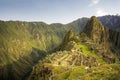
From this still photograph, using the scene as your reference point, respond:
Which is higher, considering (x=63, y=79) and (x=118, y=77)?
(x=118, y=77)

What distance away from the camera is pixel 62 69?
591ft

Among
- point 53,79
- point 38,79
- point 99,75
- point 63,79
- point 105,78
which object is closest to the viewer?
point 105,78

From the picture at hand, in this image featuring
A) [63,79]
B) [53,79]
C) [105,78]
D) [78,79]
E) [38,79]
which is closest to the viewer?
[105,78]

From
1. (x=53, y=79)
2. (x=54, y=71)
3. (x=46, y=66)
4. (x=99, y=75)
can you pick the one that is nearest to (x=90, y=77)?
(x=99, y=75)

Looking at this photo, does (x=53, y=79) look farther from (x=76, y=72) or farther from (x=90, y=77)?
(x=90, y=77)

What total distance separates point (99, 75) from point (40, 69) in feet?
287

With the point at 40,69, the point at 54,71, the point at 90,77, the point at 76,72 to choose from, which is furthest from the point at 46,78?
the point at 90,77

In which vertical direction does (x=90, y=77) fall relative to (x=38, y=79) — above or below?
above

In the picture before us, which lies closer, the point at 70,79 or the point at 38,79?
the point at 70,79

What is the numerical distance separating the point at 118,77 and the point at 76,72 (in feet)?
160

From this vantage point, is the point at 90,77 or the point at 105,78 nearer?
the point at 105,78

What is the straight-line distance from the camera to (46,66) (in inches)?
7687

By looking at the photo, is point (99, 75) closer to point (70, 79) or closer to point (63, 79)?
point (70, 79)

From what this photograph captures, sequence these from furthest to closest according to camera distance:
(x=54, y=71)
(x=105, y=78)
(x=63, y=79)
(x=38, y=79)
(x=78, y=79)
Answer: (x=38, y=79) → (x=54, y=71) → (x=63, y=79) → (x=78, y=79) → (x=105, y=78)
